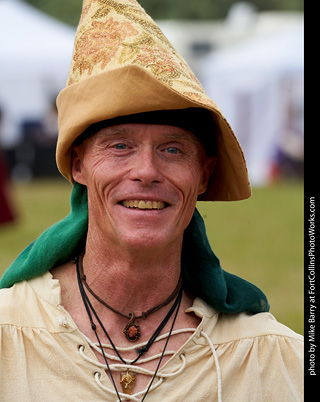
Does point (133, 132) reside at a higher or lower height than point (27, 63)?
lower

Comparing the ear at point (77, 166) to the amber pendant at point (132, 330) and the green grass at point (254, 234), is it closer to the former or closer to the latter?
the amber pendant at point (132, 330)

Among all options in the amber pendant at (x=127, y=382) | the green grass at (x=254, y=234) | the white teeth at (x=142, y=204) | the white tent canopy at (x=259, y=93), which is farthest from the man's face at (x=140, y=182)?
the white tent canopy at (x=259, y=93)

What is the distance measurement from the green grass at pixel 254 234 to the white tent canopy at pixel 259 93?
5.70ft

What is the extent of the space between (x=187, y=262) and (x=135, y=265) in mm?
310

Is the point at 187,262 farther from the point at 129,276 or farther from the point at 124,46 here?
the point at 124,46

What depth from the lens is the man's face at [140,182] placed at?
269cm

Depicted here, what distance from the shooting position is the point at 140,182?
268 cm

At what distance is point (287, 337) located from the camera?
9.75ft

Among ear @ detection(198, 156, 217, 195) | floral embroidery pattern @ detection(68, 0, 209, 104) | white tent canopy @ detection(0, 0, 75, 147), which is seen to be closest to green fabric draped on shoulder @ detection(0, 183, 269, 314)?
ear @ detection(198, 156, 217, 195)

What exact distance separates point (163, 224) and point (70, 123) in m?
0.44

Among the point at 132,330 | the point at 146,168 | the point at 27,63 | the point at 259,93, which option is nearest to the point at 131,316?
the point at 132,330

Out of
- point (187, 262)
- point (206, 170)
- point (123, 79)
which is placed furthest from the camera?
point (187, 262)
